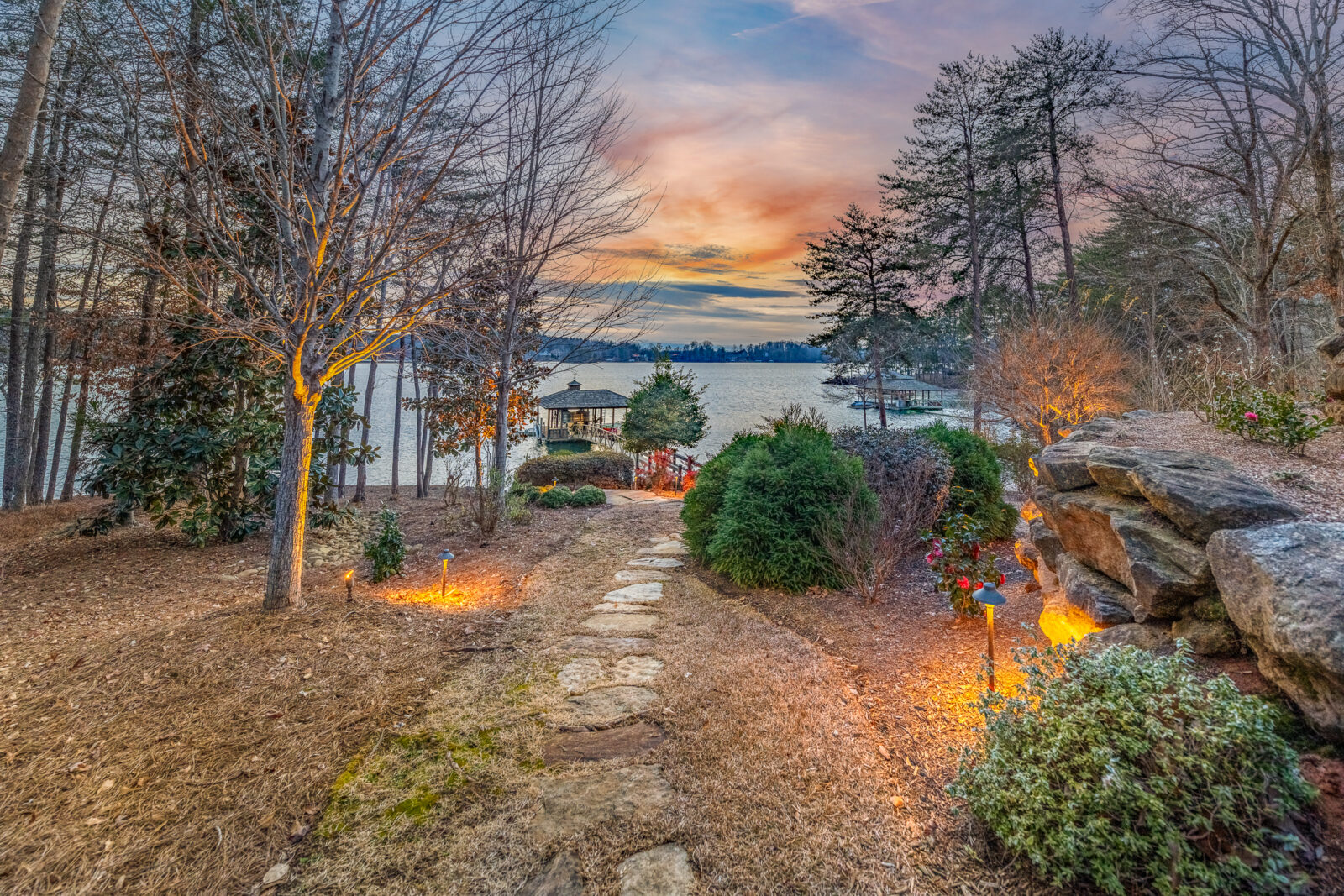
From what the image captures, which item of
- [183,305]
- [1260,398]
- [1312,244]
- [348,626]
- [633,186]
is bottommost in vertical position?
[348,626]

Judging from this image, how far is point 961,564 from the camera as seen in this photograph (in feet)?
13.1

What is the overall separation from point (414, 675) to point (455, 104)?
4.06 metres

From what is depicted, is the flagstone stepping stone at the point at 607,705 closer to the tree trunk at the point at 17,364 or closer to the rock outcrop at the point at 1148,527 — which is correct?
the rock outcrop at the point at 1148,527

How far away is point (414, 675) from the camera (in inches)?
113

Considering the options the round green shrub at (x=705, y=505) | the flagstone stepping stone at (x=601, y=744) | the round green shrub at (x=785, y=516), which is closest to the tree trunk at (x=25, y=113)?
the flagstone stepping stone at (x=601, y=744)

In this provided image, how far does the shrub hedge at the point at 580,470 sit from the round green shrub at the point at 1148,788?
39.4 feet

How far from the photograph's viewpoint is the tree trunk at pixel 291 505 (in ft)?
11.1

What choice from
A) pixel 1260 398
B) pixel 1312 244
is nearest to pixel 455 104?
pixel 1260 398

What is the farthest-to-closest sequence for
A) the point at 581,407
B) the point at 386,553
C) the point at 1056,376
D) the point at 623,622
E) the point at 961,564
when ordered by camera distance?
the point at 581,407
the point at 1056,376
the point at 386,553
the point at 961,564
the point at 623,622

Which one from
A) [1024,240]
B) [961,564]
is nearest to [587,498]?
[961,564]

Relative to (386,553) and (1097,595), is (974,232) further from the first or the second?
(386,553)

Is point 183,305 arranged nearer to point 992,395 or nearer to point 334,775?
point 334,775

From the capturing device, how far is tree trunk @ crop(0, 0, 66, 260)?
442 centimetres

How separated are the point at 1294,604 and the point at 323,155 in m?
5.30
